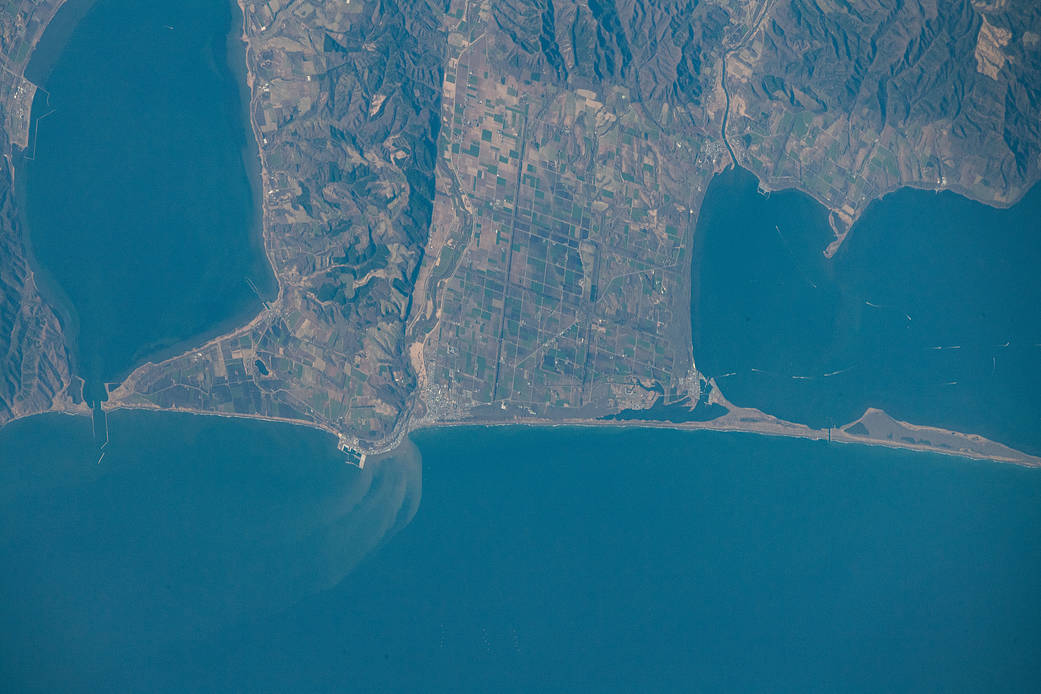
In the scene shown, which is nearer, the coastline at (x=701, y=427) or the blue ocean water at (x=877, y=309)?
the coastline at (x=701, y=427)

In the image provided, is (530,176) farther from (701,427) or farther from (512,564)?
(512,564)

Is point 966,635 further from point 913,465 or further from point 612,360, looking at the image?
point 612,360

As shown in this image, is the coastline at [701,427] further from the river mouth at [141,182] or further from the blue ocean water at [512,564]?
the river mouth at [141,182]

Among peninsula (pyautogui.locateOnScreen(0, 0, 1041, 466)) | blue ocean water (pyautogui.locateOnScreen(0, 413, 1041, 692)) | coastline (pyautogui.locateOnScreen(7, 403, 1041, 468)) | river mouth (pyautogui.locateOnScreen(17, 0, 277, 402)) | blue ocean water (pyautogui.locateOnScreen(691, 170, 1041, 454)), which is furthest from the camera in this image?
blue ocean water (pyautogui.locateOnScreen(691, 170, 1041, 454))

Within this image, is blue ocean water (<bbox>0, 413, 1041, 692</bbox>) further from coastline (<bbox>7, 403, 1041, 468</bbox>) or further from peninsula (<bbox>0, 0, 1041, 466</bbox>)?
peninsula (<bbox>0, 0, 1041, 466</bbox>)

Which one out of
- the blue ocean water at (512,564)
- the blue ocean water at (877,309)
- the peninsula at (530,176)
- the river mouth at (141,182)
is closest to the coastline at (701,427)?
the peninsula at (530,176)

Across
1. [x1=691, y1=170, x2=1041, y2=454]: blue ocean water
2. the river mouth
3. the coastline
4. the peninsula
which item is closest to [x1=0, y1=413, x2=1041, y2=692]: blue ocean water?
the coastline

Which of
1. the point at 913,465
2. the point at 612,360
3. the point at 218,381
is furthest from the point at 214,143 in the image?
the point at 913,465
